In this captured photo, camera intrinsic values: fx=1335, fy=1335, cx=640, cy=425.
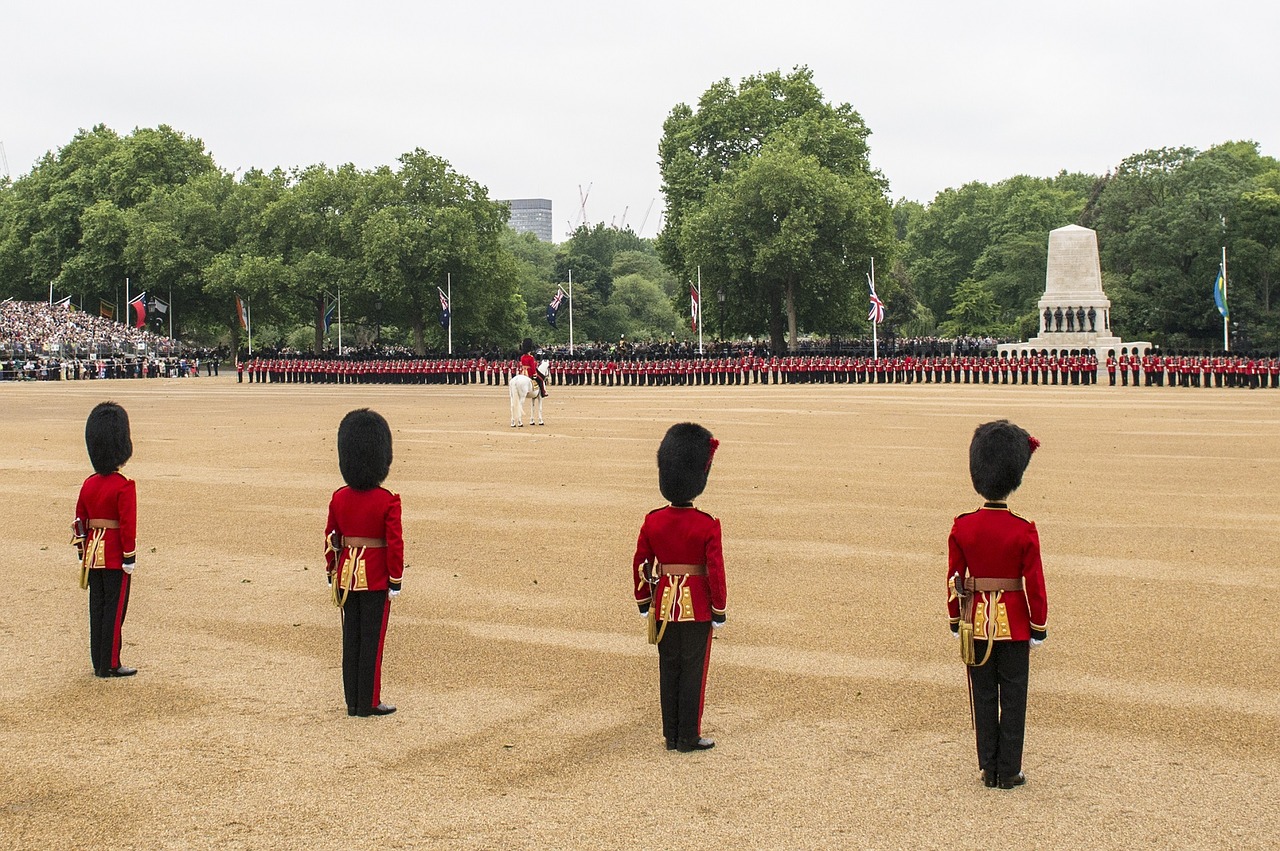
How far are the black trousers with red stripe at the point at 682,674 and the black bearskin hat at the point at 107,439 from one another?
12.8ft

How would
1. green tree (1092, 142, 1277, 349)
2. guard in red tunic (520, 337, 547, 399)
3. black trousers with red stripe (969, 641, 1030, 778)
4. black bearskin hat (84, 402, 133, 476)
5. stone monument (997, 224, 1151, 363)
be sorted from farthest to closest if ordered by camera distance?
green tree (1092, 142, 1277, 349) → stone monument (997, 224, 1151, 363) → guard in red tunic (520, 337, 547, 399) → black bearskin hat (84, 402, 133, 476) → black trousers with red stripe (969, 641, 1030, 778)

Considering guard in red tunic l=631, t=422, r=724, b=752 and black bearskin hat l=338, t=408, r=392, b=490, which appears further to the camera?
black bearskin hat l=338, t=408, r=392, b=490

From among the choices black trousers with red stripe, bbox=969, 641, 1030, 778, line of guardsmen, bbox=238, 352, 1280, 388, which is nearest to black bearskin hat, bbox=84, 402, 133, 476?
black trousers with red stripe, bbox=969, 641, 1030, 778

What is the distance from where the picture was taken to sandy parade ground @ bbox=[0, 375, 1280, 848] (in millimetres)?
5938

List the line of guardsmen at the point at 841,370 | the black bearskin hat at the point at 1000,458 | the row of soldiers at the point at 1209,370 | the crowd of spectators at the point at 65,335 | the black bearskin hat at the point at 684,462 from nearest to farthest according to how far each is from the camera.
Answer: the black bearskin hat at the point at 1000,458, the black bearskin hat at the point at 684,462, the row of soldiers at the point at 1209,370, the line of guardsmen at the point at 841,370, the crowd of spectators at the point at 65,335

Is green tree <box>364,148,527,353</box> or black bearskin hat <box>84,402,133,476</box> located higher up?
green tree <box>364,148,527,353</box>

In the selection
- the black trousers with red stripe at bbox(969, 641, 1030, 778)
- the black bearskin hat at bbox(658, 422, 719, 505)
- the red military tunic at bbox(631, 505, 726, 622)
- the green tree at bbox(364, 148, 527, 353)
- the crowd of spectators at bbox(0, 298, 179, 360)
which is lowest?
the black trousers with red stripe at bbox(969, 641, 1030, 778)

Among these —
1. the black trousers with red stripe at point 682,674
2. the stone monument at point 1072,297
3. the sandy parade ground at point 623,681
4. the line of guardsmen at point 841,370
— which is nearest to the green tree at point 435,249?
the line of guardsmen at point 841,370

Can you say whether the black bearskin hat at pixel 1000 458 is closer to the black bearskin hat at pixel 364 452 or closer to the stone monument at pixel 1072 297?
the black bearskin hat at pixel 364 452

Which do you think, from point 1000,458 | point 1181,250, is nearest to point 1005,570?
point 1000,458

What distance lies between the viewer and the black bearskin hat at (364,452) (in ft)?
24.8

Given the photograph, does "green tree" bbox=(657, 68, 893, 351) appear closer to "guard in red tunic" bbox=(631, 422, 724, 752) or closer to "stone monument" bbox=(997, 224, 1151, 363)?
"stone monument" bbox=(997, 224, 1151, 363)

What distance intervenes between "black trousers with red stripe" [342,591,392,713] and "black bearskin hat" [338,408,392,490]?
2.13 feet

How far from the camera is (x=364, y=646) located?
742cm
